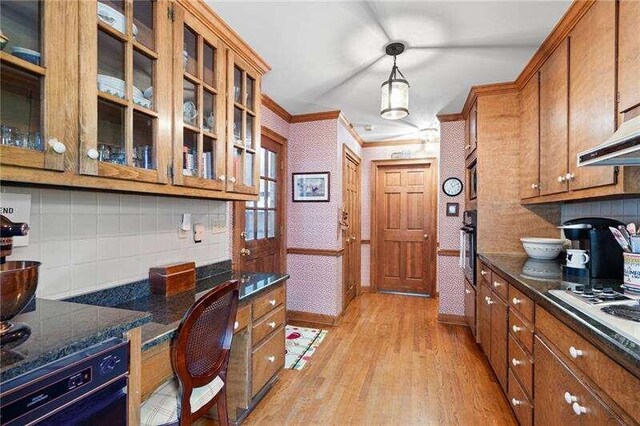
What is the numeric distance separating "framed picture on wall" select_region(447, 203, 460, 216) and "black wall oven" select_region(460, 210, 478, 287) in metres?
0.35

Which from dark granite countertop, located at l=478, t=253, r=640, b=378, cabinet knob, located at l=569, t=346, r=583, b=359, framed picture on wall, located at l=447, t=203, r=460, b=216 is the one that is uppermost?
framed picture on wall, located at l=447, t=203, r=460, b=216

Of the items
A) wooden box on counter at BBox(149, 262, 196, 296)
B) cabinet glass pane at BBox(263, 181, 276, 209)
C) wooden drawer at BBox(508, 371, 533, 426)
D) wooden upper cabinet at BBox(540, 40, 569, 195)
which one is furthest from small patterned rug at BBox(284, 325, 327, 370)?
wooden upper cabinet at BBox(540, 40, 569, 195)

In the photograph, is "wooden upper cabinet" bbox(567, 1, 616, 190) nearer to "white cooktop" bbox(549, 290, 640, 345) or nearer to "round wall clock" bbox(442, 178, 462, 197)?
"white cooktop" bbox(549, 290, 640, 345)

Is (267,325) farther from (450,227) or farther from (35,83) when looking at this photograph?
(450,227)

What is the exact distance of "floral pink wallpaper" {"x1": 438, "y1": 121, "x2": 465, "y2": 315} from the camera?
368 cm

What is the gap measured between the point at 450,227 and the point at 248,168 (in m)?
2.66

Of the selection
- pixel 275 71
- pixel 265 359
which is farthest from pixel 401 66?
pixel 265 359

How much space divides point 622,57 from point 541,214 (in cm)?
168

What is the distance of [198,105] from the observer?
5.59 ft

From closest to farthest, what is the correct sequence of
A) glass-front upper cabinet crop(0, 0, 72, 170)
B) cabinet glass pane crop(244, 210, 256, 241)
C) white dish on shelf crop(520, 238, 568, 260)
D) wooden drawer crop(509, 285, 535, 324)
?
glass-front upper cabinet crop(0, 0, 72, 170) < wooden drawer crop(509, 285, 535, 324) < white dish on shelf crop(520, 238, 568, 260) < cabinet glass pane crop(244, 210, 256, 241)

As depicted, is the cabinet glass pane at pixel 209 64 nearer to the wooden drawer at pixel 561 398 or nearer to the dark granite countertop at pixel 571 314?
the dark granite countertop at pixel 571 314

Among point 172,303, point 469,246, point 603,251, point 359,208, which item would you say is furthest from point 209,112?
point 359,208

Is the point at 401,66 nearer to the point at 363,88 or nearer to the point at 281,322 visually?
the point at 363,88

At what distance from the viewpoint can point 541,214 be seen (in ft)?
9.18
